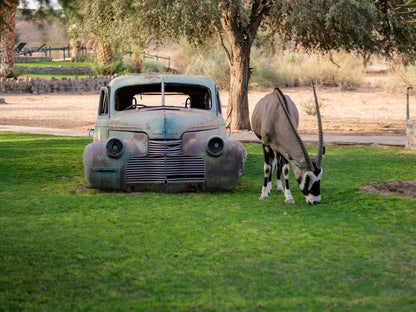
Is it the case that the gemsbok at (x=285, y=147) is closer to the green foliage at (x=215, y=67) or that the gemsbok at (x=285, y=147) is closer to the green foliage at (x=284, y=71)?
the green foliage at (x=215, y=67)

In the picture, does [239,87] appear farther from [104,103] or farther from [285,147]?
[285,147]

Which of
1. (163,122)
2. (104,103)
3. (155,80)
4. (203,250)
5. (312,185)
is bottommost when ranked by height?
(203,250)

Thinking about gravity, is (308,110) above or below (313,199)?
above

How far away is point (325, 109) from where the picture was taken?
29.0 metres

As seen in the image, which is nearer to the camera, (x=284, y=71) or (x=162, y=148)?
(x=162, y=148)

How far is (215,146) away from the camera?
9906 millimetres

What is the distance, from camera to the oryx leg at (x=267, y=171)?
9.74 meters

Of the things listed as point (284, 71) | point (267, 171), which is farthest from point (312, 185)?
point (284, 71)

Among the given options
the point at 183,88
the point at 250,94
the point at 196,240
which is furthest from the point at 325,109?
the point at 196,240

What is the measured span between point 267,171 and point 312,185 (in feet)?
3.80

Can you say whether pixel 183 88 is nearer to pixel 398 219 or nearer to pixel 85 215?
pixel 85 215

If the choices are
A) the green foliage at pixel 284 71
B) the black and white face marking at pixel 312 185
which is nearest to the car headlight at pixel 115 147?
the black and white face marking at pixel 312 185

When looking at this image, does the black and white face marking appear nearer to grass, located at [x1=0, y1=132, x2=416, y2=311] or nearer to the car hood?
grass, located at [x1=0, y1=132, x2=416, y2=311]

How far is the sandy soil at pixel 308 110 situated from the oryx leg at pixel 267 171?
11.0 meters
